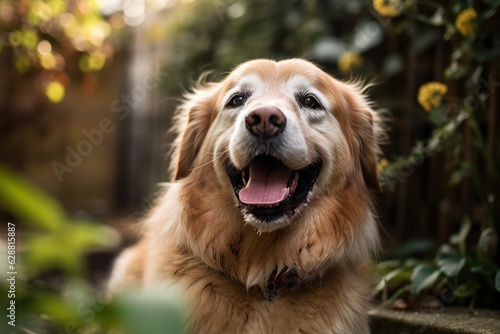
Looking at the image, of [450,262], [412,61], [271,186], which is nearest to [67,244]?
[271,186]

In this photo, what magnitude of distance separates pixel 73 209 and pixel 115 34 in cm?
248

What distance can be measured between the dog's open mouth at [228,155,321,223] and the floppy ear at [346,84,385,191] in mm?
394

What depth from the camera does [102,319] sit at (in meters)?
0.59

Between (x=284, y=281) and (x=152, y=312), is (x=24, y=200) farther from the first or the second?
(x=284, y=281)

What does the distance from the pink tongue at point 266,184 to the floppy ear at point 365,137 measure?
0.55 metres

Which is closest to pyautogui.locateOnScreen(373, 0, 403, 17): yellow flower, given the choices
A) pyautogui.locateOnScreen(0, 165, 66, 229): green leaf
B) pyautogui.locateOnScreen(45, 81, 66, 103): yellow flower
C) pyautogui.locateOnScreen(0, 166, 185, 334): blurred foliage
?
pyautogui.locateOnScreen(0, 166, 185, 334): blurred foliage

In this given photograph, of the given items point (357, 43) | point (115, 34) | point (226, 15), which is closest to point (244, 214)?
point (357, 43)

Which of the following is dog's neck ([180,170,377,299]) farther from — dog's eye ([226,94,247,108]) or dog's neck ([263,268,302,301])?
dog's eye ([226,94,247,108])

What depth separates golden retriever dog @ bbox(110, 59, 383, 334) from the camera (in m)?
2.48

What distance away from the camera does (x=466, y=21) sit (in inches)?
110

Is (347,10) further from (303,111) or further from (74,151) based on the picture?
(74,151)

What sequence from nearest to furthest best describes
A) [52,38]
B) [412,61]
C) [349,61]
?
[349,61] < [412,61] < [52,38]

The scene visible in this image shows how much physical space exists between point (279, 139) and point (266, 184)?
0.24 metres

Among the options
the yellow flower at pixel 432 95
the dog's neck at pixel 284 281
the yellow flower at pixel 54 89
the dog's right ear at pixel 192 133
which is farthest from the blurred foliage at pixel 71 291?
the yellow flower at pixel 54 89
